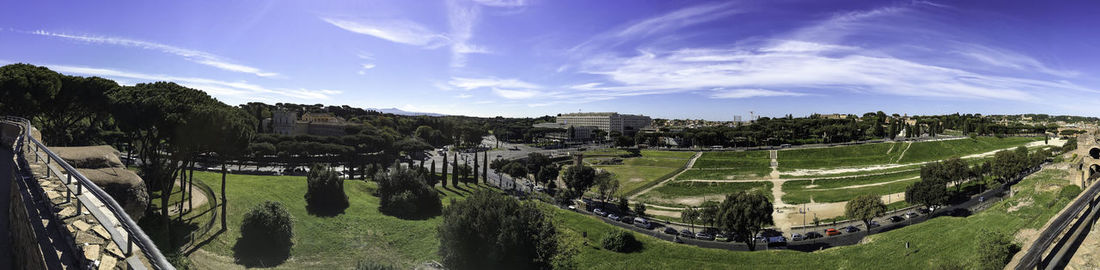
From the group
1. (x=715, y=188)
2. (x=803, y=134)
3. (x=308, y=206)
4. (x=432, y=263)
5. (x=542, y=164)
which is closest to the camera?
(x=432, y=263)

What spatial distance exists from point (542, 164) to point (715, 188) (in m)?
24.4

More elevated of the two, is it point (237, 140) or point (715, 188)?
point (237, 140)

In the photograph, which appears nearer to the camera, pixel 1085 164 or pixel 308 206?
A: pixel 1085 164

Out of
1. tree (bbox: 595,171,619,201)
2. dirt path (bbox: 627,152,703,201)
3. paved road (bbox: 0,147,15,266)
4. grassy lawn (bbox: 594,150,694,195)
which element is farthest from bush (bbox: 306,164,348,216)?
grassy lawn (bbox: 594,150,694,195)

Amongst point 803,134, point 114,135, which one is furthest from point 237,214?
point 803,134

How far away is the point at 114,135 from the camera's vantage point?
47.5 meters

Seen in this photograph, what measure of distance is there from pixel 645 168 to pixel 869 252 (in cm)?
5111

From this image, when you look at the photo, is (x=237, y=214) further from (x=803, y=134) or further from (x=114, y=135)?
(x=803, y=134)

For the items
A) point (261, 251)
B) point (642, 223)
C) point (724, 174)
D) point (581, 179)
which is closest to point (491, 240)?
point (261, 251)

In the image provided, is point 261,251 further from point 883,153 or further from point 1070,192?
point 883,153

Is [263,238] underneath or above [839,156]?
underneath

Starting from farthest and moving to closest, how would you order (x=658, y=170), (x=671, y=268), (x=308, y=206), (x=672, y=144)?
1. (x=672, y=144)
2. (x=658, y=170)
3. (x=308, y=206)
4. (x=671, y=268)

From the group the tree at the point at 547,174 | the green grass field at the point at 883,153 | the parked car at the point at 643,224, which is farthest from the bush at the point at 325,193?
the green grass field at the point at 883,153

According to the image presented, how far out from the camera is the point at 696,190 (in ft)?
186
